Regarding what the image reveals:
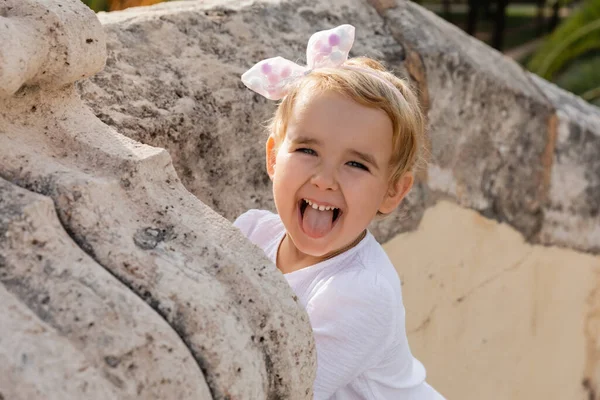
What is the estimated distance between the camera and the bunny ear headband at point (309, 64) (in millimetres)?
1401

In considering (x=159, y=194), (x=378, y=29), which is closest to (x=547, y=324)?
(x=378, y=29)

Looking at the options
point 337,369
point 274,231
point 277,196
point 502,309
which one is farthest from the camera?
point 502,309

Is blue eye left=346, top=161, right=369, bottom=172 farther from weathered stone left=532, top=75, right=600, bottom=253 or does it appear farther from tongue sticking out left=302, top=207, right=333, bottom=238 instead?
weathered stone left=532, top=75, right=600, bottom=253

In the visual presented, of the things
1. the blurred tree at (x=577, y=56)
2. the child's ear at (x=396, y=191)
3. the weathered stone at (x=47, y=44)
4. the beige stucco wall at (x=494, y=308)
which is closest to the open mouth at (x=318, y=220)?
the child's ear at (x=396, y=191)

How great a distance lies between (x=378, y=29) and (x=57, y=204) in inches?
49.2

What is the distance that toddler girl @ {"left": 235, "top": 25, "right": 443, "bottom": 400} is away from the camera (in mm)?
1239

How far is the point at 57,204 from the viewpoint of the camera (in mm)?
913

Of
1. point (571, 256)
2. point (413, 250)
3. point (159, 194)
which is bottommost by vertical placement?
point (571, 256)

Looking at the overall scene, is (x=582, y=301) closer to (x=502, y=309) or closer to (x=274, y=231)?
(x=502, y=309)

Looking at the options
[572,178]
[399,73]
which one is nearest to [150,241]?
[399,73]

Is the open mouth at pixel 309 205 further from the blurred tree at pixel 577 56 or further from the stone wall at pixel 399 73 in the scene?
the blurred tree at pixel 577 56

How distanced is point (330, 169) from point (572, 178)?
1.16 meters

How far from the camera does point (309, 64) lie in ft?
4.67

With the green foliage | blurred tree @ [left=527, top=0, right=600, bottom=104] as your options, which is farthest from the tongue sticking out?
the green foliage
